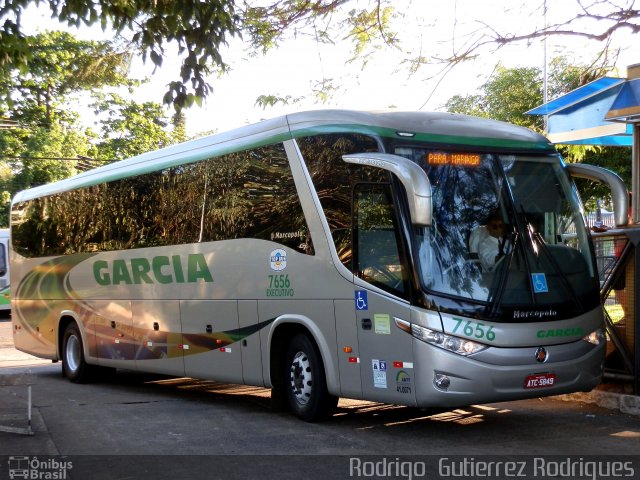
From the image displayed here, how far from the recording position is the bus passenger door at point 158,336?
38.3ft

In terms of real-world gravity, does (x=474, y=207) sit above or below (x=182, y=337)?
above

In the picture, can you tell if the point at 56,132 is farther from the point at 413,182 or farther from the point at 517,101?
the point at 413,182

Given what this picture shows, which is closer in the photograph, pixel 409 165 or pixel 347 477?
pixel 347 477

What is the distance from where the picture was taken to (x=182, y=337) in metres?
11.5

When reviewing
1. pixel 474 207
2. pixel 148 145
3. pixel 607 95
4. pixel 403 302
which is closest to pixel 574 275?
pixel 474 207

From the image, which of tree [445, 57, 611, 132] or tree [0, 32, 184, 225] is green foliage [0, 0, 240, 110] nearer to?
tree [445, 57, 611, 132]

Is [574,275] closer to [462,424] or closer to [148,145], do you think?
[462,424]

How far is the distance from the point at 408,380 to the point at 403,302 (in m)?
0.75

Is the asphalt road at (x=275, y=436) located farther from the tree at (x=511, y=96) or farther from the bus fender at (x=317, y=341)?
the tree at (x=511, y=96)

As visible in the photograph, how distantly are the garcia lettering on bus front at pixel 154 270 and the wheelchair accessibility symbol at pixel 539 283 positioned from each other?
4406mm

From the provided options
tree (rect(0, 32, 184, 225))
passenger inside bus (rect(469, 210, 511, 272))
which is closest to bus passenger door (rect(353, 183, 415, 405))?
passenger inside bus (rect(469, 210, 511, 272))

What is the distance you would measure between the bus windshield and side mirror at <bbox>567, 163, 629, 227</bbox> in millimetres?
429

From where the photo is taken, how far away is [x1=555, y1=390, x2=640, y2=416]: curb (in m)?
9.38

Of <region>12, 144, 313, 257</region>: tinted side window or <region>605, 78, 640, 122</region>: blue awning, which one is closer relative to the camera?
<region>12, 144, 313, 257</region>: tinted side window
